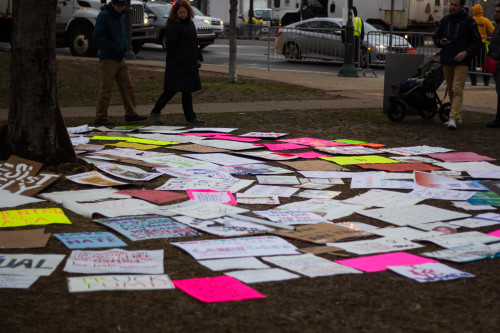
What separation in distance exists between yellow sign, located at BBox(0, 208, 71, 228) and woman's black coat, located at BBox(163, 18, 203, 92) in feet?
14.7

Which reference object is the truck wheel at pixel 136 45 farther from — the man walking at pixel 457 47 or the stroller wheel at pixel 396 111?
the man walking at pixel 457 47

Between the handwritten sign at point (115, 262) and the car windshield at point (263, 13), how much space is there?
4953 centimetres

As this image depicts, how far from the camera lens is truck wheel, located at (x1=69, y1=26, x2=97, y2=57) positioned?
63.1 feet

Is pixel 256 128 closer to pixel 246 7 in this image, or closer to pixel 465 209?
pixel 465 209

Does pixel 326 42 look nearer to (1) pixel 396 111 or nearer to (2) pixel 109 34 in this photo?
(1) pixel 396 111

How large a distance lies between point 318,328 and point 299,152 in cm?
453

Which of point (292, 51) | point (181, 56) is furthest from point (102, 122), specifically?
point (292, 51)

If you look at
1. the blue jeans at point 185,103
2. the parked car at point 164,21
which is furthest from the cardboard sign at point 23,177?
the parked car at point 164,21

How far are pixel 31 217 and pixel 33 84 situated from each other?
5.21 feet

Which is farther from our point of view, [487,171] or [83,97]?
[83,97]

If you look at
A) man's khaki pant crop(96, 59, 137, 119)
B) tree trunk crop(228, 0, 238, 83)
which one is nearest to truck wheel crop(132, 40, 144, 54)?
tree trunk crop(228, 0, 238, 83)

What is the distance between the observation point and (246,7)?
194ft

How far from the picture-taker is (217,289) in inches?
142

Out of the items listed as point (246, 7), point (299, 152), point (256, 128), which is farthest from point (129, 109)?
point (246, 7)
